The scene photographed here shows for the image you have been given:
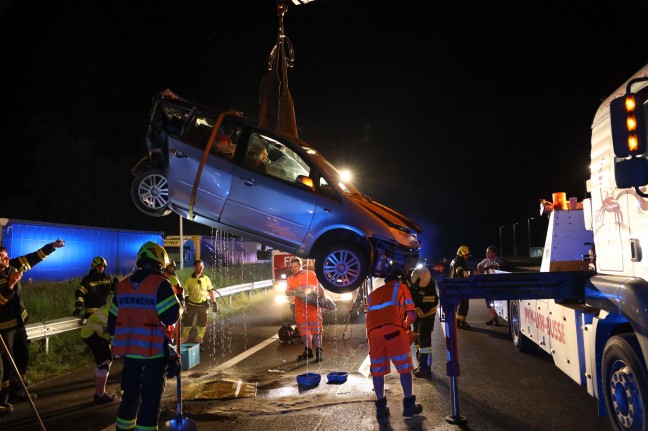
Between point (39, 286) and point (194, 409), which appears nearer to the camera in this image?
point (194, 409)

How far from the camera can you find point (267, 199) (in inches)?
229

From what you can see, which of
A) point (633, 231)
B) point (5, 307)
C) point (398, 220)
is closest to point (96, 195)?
point (5, 307)

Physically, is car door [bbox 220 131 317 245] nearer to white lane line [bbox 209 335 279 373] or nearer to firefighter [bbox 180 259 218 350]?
white lane line [bbox 209 335 279 373]

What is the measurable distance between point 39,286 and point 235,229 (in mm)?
9280

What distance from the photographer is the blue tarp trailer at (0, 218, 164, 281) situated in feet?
57.3

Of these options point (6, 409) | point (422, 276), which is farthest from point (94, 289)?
point (422, 276)

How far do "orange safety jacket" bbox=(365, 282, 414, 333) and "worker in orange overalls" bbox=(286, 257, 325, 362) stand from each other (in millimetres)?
2885

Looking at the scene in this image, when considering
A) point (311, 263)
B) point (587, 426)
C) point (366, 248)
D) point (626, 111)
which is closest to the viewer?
point (626, 111)

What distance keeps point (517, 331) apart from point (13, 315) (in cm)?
787

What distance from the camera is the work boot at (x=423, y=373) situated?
7.64 meters

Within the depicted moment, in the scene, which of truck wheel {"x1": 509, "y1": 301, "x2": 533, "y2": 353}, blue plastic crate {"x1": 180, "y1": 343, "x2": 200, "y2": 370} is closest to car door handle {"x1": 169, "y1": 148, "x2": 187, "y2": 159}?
blue plastic crate {"x1": 180, "y1": 343, "x2": 200, "y2": 370}

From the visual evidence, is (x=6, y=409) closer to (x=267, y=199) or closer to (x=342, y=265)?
(x=267, y=199)

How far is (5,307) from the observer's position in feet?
21.9

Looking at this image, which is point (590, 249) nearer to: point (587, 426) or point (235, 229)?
point (587, 426)
